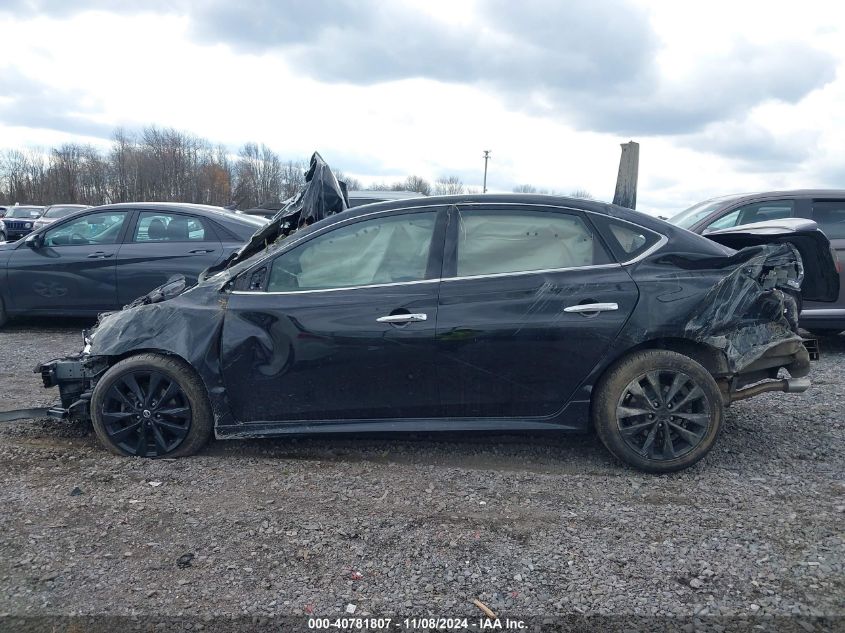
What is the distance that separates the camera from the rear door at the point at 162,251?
7.58 m

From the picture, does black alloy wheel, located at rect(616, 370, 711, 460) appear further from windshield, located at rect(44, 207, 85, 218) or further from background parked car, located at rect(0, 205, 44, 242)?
windshield, located at rect(44, 207, 85, 218)

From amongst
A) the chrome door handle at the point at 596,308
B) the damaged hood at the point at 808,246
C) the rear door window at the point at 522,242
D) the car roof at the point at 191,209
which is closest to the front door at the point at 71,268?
the car roof at the point at 191,209

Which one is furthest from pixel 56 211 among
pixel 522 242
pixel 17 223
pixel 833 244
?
pixel 833 244

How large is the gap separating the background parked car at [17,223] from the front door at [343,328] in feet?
77.5

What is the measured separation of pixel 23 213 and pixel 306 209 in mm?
27649

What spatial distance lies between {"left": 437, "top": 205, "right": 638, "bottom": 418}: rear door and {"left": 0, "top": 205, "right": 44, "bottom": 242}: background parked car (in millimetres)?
24418

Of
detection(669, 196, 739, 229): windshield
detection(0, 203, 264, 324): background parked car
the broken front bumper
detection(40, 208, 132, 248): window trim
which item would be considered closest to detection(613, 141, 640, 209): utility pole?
detection(669, 196, 739, 229): windshield

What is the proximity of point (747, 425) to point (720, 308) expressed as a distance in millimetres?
1376

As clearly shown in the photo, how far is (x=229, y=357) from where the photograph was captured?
3871mm

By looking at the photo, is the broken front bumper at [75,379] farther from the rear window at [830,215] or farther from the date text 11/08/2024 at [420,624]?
the rear window at [830,215]

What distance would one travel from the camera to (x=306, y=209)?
4938mm

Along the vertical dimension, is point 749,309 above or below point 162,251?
below

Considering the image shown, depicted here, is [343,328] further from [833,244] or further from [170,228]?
[833,244]

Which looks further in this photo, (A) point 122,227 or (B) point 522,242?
(A) point 122,227
